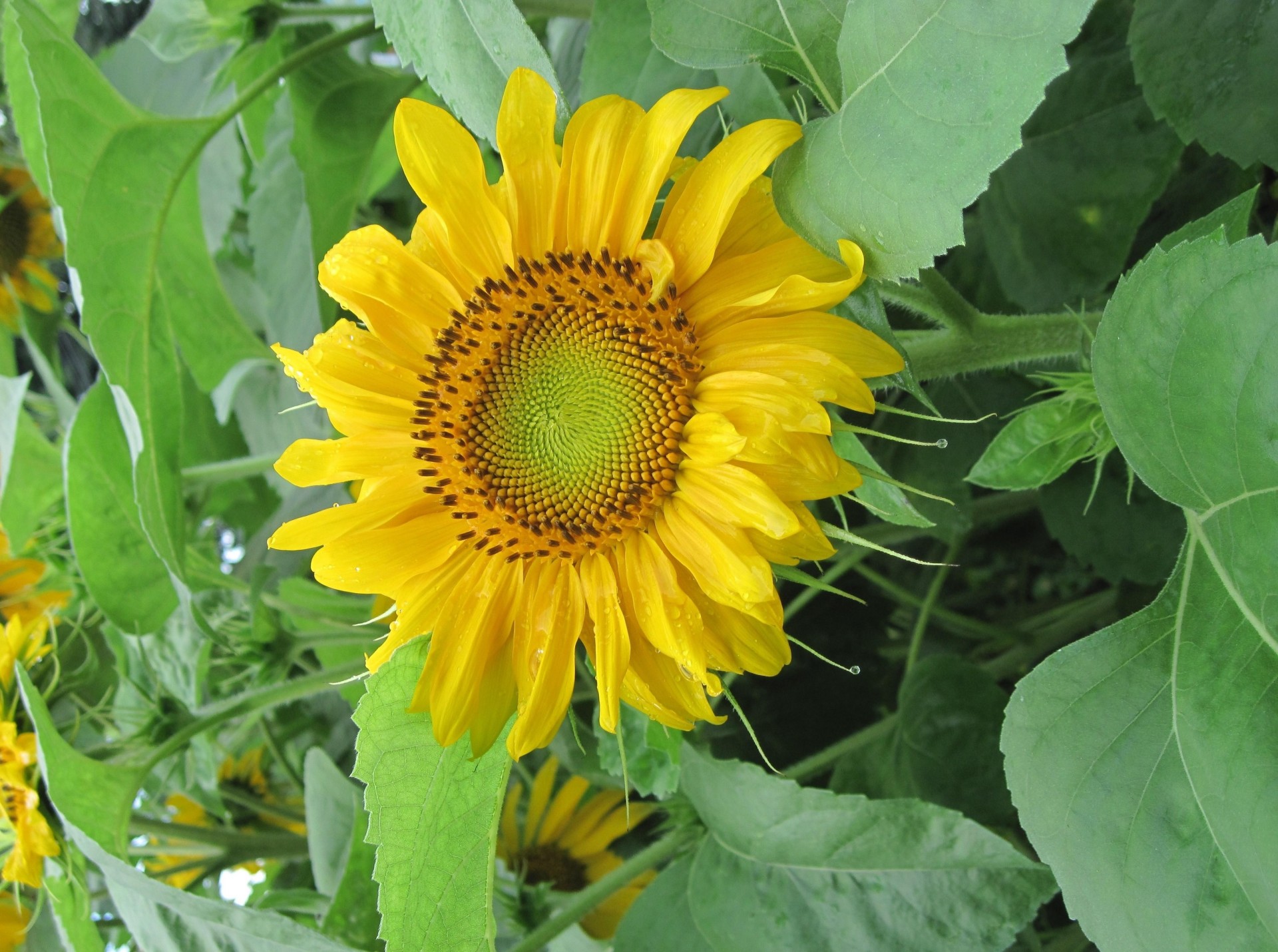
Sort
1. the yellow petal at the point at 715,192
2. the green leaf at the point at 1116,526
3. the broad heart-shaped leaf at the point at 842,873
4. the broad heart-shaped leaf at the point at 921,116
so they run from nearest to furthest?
the broad heart-shaped leaf at the point at 921,116
the yellow petal at the point at 715,192
the broad heart-shaped leaf at the point at 842,873
the green leaf at the point at 1116,526

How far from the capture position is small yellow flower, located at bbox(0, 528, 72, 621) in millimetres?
1108

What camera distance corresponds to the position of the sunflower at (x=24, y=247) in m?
1.72

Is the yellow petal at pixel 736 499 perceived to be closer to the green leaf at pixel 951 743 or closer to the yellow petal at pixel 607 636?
the yellow petal at pixel 607 636

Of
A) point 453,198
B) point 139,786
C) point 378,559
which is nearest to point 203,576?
point 139,786

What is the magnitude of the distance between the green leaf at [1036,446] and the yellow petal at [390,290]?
313mm

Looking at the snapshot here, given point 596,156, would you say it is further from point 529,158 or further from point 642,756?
point 642,756

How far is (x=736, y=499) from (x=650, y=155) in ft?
0.58

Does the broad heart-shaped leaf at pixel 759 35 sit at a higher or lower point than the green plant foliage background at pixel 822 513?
higher

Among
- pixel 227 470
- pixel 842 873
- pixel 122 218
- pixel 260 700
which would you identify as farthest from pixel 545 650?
pixel 227 470

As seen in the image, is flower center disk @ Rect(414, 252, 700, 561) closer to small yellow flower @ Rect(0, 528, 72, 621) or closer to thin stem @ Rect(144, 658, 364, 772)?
thin stem @ Rect(144, 658, 364, 772)

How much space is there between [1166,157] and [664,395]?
1.39 ft

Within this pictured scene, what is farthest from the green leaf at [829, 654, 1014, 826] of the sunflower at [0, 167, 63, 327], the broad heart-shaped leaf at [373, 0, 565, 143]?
the sunflower at [0, 167, 63, 327]

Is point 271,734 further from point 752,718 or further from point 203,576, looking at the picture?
point 752,718

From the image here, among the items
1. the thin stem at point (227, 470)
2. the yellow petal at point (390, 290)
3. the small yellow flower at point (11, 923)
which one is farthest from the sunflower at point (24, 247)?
the yellow petal at point (390, 290)
